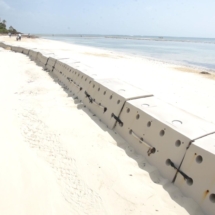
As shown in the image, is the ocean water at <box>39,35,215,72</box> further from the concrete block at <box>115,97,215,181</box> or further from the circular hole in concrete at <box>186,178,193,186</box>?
the circular hole in concrete at <box>186,178,193,186</box>

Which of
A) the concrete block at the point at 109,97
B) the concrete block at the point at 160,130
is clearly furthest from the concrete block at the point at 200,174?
the concrete block at the point at 109,97

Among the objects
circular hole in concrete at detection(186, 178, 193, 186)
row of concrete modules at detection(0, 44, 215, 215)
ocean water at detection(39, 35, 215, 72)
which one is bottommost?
circular hole in concrete at detection(186, 178, 193, 186)

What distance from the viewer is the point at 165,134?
340 cm

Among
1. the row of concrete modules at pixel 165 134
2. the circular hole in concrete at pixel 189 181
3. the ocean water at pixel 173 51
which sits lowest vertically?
the circular hole in concrete at pixel 189 181

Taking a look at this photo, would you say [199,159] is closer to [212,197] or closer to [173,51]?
[212,197]

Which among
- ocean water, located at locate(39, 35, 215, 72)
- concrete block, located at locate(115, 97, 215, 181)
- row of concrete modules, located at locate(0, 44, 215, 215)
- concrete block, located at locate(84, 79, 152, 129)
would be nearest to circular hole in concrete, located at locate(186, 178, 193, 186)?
row of concrete modules, located at locate(0, 44, 215, 215)

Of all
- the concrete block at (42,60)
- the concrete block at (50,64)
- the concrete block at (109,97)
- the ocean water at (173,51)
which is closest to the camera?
Result: the concrete block at (109,97)

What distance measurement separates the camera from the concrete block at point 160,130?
319 centimetres

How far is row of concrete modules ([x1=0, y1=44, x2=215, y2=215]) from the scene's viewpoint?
2.78m

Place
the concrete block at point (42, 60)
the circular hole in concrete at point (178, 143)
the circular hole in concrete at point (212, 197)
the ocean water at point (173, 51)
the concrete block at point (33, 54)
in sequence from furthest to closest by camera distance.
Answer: the ocean water at point (173, 51) < the concrete block at point (33, 54) < the concrete block at point (42, 60) < the circular hole in concrete at point (178, 143) < the circular hole in concrete at point (212, 197)

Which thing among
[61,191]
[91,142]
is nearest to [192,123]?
[91,142]

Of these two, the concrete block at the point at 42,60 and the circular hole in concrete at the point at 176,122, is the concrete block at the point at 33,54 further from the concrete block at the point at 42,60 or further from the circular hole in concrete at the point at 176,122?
the circular hole in concrete at the point at 176,122

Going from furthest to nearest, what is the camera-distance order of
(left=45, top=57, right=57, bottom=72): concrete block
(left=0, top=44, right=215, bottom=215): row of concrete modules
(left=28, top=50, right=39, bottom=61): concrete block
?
(left=28, top=50, right=39, bottom=61): concrete block, (left=45, top=57, right=57, bottom=72): concrete block, (left=0, top=44, right=215, bottom=215): row of concrete modules

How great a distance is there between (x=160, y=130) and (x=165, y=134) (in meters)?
0.13
